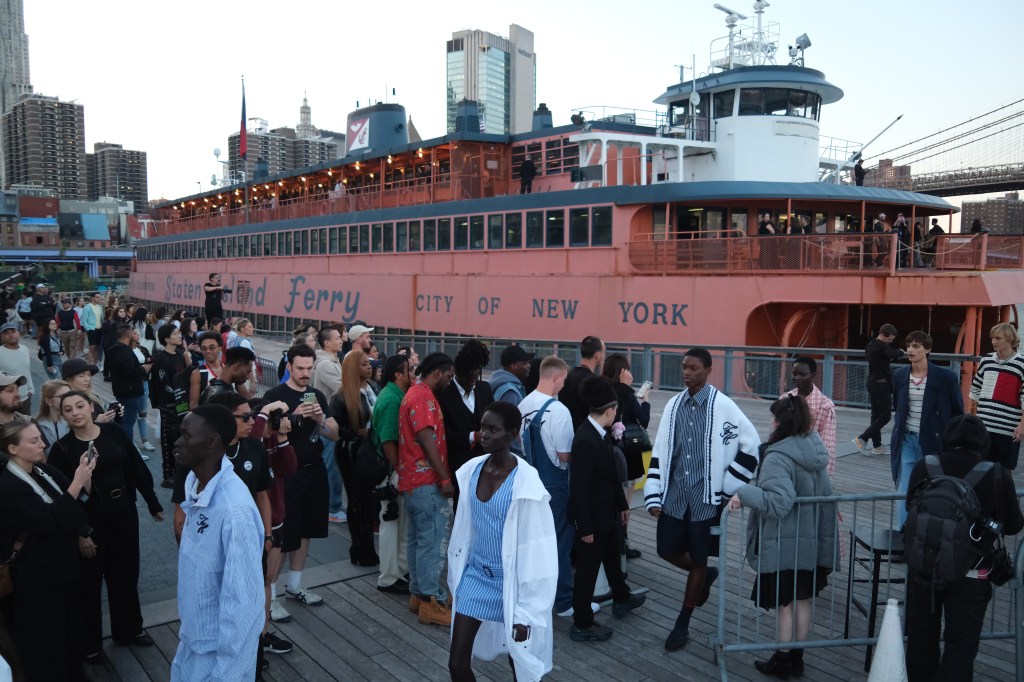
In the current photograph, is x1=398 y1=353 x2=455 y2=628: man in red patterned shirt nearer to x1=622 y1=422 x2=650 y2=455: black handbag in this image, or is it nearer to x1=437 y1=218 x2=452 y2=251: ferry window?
x1=622 y1=422 x2=650 y2=455: black handbag

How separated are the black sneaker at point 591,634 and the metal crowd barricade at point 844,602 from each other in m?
0.68

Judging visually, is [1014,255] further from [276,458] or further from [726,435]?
[276,458]

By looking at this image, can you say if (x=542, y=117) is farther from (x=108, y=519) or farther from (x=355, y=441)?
(x=108, y=519)

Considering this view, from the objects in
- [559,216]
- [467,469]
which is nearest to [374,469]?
[467,469]

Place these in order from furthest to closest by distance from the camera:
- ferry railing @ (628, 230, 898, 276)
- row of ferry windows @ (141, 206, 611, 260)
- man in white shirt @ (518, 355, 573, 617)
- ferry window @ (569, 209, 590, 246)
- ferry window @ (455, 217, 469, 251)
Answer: ferry window @ (455, 217, 469, 251), row of ferry windows @ (141, 206, 611, 260), ferry window @ (569, 209, 590, 246), ferry railing @ (628, 230, 898, 276), man in white shirt @ (518, 355, 573, 617)

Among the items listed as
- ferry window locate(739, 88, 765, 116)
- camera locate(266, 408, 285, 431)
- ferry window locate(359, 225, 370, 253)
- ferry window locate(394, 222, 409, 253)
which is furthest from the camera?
ferry window locate(359, 225, 370, 253)

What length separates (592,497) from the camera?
16.0 feet

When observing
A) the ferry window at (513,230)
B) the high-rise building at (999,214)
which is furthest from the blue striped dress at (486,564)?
the high-rise building at (999,214)

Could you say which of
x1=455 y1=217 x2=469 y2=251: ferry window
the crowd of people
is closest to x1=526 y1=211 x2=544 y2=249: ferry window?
x1=455 y1=217 x2=469 y2=251: ferry window

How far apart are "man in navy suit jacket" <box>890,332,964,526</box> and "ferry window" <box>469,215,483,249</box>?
58.9 ft

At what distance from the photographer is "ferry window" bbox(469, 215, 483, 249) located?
23734mm

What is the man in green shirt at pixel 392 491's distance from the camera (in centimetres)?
551

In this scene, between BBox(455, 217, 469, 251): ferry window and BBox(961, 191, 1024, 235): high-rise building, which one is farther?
BBox(961, 191, 1024, 235): high-rise building

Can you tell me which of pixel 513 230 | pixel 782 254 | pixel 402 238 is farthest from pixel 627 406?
pixel 402 238
